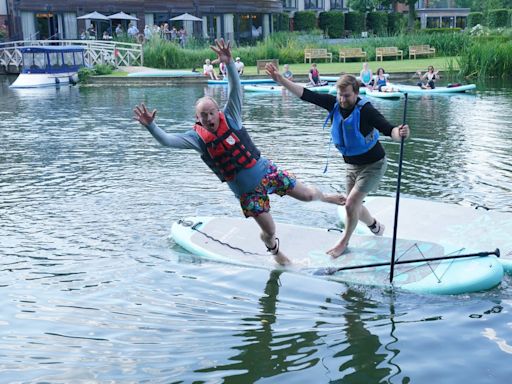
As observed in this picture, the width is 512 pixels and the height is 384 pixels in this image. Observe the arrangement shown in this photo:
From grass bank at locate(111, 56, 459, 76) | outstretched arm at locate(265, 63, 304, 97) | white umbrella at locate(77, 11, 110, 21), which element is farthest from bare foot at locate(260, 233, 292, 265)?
white umbrella at locate(77, 11, 110, 21)

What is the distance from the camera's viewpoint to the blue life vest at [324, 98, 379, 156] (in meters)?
7.29

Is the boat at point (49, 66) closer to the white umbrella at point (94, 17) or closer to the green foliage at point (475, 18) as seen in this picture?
the white umbrella at point (94, 17)

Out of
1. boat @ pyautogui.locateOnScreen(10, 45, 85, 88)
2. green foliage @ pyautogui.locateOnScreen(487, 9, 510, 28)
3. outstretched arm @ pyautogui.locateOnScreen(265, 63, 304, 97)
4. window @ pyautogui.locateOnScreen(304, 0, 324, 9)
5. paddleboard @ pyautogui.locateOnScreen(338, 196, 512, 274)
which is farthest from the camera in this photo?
green foliage @ pyautogui.locateOnScreen(487, 9, 510, 28)

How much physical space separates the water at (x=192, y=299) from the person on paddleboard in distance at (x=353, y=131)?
3.34 feet

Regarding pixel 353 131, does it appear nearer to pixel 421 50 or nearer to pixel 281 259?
pixel 281 259

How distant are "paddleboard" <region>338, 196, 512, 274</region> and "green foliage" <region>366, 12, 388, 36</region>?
2250 inches

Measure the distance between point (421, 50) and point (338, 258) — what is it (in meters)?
36.1

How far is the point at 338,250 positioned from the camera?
7.95 meters

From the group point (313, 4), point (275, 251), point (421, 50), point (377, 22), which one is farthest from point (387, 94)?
point (313, 4)

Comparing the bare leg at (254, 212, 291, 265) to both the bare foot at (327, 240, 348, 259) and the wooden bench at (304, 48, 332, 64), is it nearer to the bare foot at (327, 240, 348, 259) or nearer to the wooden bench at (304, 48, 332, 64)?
the bare foot at (327, 240, 348, 259)

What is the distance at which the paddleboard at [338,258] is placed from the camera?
704 cm

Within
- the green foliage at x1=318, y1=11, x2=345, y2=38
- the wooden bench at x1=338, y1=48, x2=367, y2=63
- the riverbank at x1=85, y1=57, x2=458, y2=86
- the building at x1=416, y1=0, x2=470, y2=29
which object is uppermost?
the building at x1=416, y1=0, x2=470, y2=29

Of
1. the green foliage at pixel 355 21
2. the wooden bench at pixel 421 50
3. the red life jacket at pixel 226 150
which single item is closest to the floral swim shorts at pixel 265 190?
the red life jacket at pixel 226 150

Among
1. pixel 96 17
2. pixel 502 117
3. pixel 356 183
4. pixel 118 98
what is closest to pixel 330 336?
pixel 356 183
